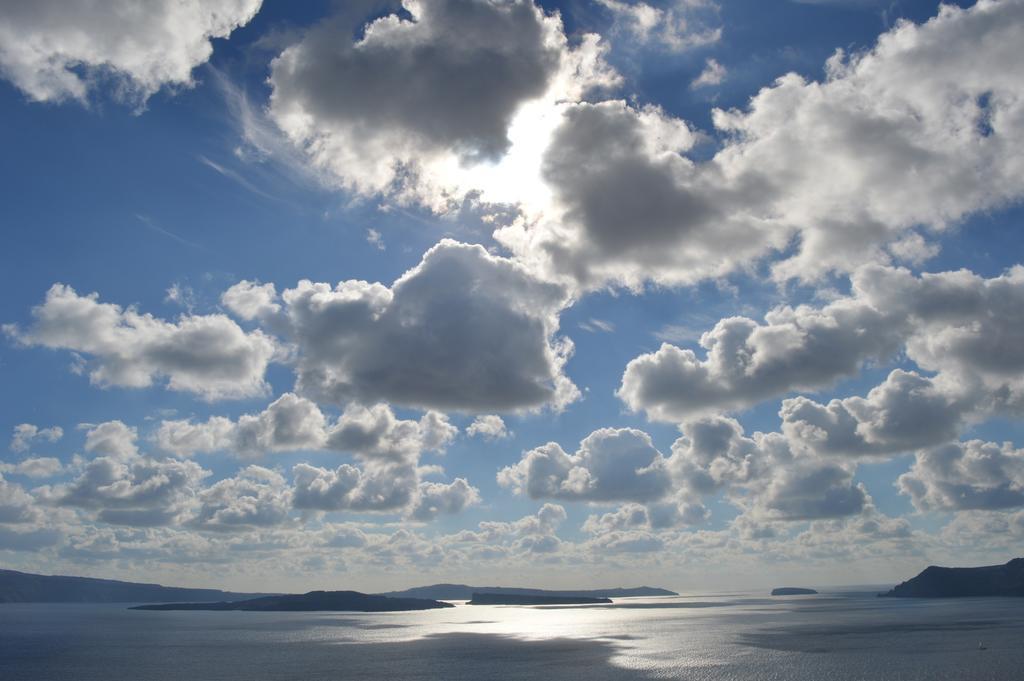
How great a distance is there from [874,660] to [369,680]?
353 ft

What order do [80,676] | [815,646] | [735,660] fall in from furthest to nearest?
1. [815,646]
2. [735,660]
3. [80,676]

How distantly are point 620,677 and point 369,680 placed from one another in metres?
49.4

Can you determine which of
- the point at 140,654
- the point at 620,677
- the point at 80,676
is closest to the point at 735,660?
the point at 620,677

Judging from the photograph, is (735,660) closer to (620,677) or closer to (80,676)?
(620,677)

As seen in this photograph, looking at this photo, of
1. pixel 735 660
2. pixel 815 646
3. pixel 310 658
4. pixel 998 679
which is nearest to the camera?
pixel 998 679

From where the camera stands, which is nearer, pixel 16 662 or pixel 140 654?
pixel 16 662

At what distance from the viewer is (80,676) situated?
146 meters

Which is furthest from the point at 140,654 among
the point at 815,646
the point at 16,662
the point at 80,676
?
the point at 815,646

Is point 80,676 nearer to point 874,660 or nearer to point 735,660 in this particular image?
point 735,660

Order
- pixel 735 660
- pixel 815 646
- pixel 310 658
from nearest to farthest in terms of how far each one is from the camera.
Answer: pixel 735 660
pixel 310 658
pixel 815 646

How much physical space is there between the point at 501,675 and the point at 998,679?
293 ft

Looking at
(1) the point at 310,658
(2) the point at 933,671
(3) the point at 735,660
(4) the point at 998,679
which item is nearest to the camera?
(4) the point at 998,679

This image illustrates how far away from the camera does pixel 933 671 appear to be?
5320 inches

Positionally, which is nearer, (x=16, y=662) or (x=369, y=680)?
(x=369, y=680)
